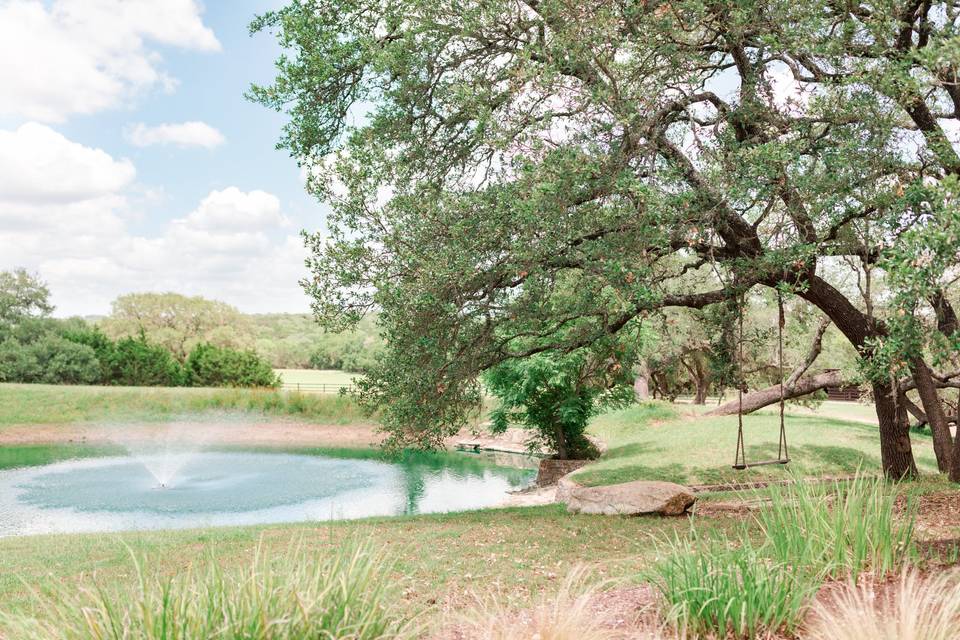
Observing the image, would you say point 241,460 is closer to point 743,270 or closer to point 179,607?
point 743,270

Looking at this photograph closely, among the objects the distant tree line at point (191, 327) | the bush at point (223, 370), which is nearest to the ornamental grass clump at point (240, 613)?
the bush at point (223, 370)

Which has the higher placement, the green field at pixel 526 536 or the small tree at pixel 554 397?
the small tree at pixel 554 397

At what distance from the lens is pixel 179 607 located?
302 centimetres

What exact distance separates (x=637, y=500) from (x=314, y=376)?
47.6 m

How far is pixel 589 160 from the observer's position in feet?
25.1

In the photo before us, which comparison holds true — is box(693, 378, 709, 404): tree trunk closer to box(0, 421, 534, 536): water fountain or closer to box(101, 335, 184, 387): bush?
box(0, 421, 534, 536): water fountain

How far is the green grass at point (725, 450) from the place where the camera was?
15070 mm

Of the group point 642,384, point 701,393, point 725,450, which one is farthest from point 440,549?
point 701,393

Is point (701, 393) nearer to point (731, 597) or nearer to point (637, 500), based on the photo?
point (637, 500)

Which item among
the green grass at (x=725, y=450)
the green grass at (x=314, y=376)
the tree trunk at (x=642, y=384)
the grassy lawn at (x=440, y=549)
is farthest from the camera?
the green grass at (x=314, y=376)

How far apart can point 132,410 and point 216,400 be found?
3.64m

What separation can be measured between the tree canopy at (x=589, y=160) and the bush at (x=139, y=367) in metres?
33.3

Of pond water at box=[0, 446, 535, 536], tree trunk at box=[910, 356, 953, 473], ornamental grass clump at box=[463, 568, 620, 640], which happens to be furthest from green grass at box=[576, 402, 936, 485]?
ornamental grass clump at box=[463, 568, 620, 640]

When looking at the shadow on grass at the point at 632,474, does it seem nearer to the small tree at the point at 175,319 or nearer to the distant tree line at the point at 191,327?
the distant tree line at the point at 191,327
